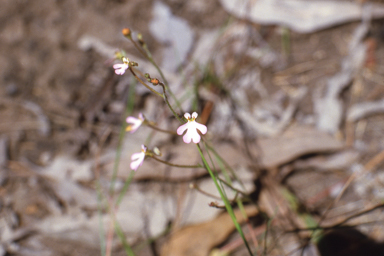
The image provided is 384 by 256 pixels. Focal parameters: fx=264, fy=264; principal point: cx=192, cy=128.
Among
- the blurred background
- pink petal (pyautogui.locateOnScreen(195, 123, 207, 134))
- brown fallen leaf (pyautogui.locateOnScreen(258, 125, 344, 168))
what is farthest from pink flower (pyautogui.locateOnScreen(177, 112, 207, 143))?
brown fallen leaf (pyautogui.locateOnScreen(258, 125, 344, 168))

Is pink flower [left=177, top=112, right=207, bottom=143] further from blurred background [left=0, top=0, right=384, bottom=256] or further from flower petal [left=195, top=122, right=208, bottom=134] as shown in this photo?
blurred background [left=0, top=0, right=384, bottom=256]

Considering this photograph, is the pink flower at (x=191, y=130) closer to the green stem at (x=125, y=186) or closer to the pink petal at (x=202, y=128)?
the pink petal at (x=202, y=128)

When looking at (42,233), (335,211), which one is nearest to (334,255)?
(335,211)

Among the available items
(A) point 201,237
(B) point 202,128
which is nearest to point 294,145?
(A) point 201,237

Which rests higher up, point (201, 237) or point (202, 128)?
point (202, 128)

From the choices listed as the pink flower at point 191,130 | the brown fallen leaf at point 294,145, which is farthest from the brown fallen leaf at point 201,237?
the pink flower at point 191,130

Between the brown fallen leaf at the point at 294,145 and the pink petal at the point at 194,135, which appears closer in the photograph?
the pink petal at the point at 194,135

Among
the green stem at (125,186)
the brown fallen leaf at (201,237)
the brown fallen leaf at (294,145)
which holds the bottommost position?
the brown fallen leaf at (201,237)

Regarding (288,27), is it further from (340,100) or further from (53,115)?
(53,115)

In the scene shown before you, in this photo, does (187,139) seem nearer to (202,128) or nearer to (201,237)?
(202,128)
